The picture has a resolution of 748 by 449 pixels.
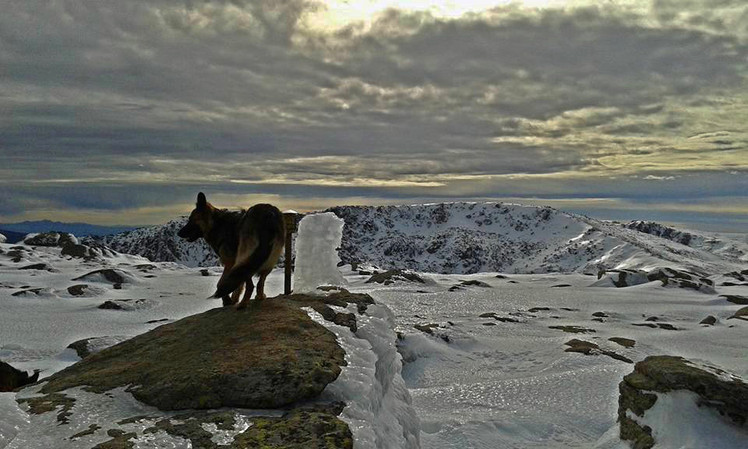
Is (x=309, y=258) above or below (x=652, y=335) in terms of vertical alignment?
above

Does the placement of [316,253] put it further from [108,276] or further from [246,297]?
[108,276]

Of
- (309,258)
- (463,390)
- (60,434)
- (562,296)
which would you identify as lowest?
(562,296)

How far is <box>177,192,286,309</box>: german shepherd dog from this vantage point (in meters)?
7.52

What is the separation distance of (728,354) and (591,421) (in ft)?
53.3

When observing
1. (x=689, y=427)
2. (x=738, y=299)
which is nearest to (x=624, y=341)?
(x=689, y=427)

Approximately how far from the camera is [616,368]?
2020cm

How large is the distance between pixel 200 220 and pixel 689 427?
11.2 meters

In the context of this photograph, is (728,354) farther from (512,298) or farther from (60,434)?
(60,434)

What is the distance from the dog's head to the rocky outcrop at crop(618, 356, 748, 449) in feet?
35.5

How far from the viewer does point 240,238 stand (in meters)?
7.77

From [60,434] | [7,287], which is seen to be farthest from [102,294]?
[60,434]

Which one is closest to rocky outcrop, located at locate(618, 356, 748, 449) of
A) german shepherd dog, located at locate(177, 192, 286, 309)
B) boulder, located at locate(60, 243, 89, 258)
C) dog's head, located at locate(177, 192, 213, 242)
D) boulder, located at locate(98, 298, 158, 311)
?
german shepherd dog, located at locate(177, 192, 286, 309)

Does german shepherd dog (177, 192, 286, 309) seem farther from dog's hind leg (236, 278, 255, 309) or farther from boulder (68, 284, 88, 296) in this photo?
boulder (68, 284, 88, 296)

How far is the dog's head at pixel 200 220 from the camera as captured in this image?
8.08 m
